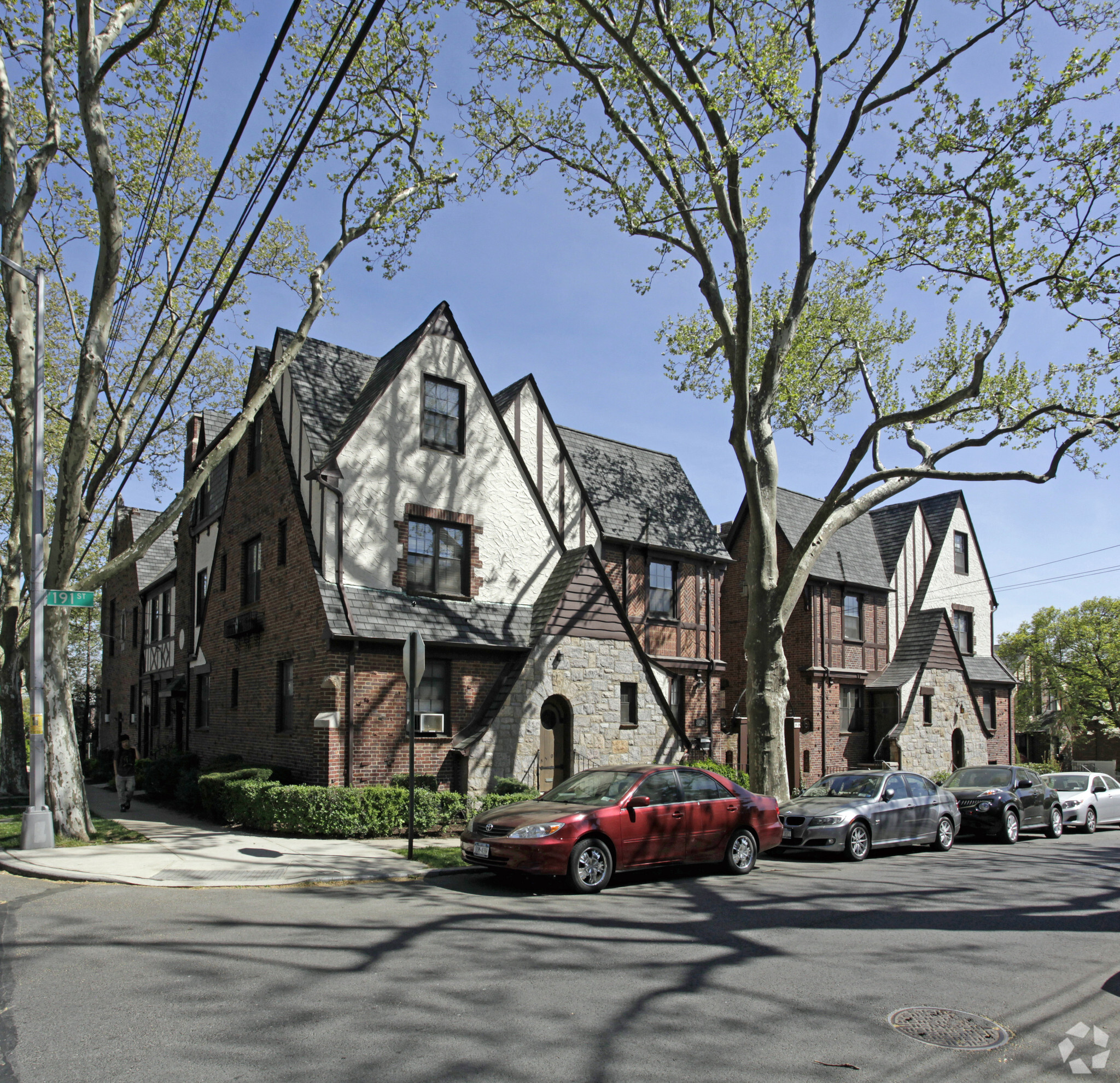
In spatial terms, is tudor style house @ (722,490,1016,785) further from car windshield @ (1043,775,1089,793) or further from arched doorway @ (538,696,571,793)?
arched doorway @ (538,696,571,793)

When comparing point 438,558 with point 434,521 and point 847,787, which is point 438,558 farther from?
point 847,787

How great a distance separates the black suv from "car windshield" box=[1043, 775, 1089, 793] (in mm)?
1197

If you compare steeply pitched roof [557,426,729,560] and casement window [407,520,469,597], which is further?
steeply pitched roof [557,426,729,560]

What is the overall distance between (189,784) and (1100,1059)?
16807 millimetres

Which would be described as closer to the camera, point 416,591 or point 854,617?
point 416,591

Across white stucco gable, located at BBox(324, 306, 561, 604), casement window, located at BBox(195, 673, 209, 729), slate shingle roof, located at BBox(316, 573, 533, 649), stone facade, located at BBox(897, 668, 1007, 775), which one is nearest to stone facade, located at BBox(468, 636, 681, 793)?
slate shingle roof, located at BBox(316, 573, 533, 649)

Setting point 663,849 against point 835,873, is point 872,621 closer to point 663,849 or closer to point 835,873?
point 835,873

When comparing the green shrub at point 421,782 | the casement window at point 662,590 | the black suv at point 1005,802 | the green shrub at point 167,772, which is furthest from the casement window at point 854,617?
the green shrub at point 167,772

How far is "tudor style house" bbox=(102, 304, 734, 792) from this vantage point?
16078mm

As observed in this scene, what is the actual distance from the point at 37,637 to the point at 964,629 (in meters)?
32.0

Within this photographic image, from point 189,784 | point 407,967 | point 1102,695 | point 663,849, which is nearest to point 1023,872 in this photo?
point 663,849

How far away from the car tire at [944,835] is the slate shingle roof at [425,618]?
8161mm

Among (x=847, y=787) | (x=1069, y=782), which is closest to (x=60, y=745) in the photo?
(x=847, y=787)

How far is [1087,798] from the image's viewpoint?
19.8m
